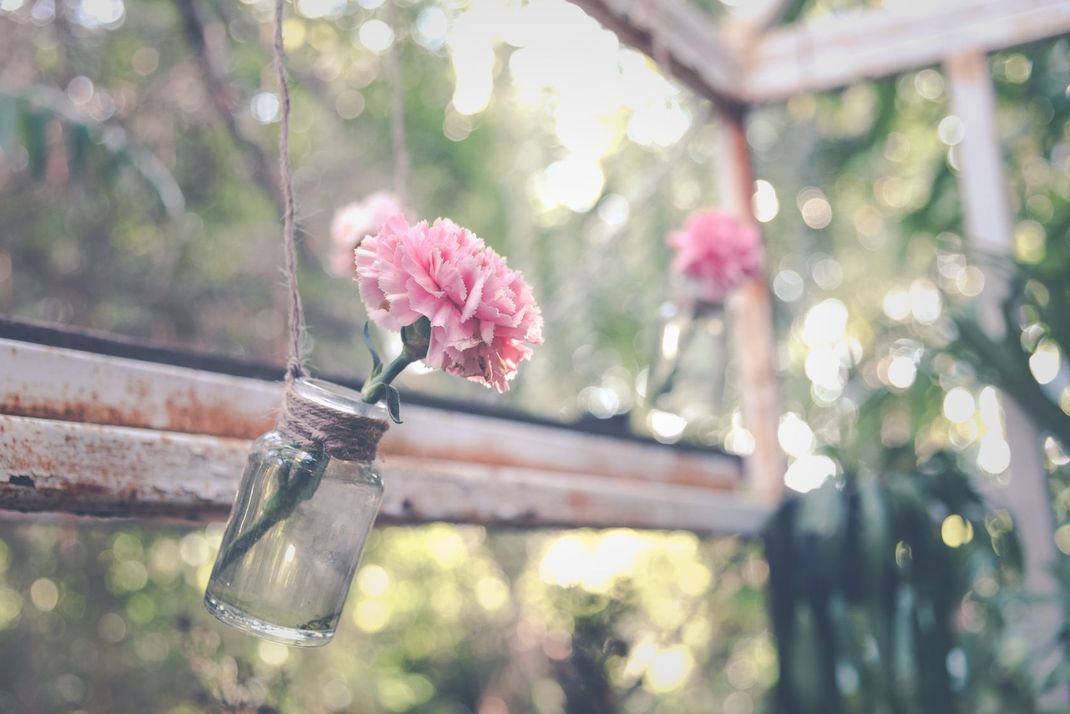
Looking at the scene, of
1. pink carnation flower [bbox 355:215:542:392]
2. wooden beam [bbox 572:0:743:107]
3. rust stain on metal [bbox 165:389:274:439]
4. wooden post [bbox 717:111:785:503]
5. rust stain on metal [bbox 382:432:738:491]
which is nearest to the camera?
pink carnation flower [bbox 355:215:542:392]

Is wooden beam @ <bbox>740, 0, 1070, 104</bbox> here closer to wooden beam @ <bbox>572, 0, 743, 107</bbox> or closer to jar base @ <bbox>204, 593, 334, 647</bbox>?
wooden beam @ <bbox>572, 0, 743, 107</bbox>

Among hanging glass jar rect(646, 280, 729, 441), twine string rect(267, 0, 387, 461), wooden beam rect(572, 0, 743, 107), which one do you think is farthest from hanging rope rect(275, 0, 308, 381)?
hanging glass jar rect(646, 280, 729, 441)

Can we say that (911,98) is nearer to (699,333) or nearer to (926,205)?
(926,205)

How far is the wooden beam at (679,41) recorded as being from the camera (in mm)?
1318

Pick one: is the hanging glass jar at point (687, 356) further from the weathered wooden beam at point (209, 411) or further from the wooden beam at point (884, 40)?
the wooden beam at point (884, 40)

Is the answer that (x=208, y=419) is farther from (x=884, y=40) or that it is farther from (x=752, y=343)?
(x=884, y=40)

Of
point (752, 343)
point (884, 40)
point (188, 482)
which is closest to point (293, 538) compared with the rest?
point (188, 482)

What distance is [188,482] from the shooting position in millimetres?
719

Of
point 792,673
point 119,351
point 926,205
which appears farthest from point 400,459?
point 926,205

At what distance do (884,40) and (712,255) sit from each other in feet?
2.17

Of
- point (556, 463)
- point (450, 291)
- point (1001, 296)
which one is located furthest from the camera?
point (1001, 296)

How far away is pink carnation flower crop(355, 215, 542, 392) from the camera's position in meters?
0.54

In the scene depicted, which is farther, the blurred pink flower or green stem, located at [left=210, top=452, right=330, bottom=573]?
the blurred pink flower

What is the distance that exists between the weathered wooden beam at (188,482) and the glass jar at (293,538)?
3.4 inches
